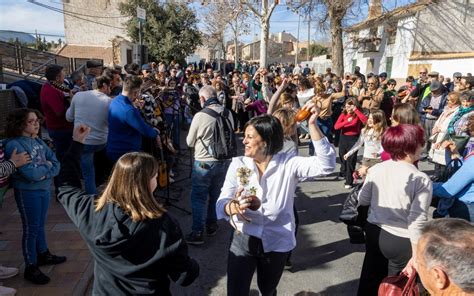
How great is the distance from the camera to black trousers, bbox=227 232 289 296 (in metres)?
2.32

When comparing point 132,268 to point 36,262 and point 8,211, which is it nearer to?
point 36,262

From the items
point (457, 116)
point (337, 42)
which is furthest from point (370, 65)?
point (457, 116)

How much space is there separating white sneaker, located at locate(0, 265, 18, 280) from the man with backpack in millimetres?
1824

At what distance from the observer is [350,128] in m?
6.29

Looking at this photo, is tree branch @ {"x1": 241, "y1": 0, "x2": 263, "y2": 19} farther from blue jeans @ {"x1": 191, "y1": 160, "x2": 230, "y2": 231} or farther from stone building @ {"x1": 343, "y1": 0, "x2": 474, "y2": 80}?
stone building @ {"x1": 343, "y1": 0, "x2": 474, "y2": 80}

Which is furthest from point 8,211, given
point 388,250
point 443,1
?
point 443,1

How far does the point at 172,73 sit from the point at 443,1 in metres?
18.9

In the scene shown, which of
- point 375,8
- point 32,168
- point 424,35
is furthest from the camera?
point 375,8

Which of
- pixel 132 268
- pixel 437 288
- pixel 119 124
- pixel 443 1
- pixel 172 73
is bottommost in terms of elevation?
pixel 132 268

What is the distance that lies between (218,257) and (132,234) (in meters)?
2.37

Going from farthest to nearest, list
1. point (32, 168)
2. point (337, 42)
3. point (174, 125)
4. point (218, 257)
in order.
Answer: point (337, 42) < point (174, 125) < point (218, 257) < point (32, 168)

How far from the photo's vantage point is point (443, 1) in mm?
20578

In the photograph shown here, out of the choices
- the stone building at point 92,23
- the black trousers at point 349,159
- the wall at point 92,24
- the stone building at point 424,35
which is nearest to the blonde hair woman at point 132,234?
the black trousers at point 349,159

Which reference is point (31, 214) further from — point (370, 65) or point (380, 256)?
point (370, 65)
